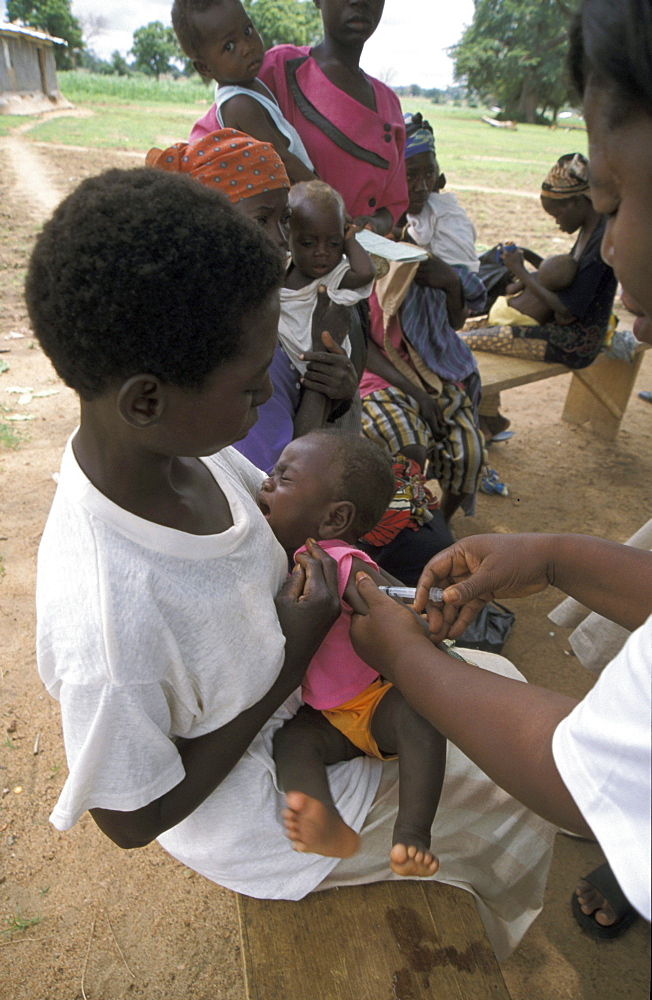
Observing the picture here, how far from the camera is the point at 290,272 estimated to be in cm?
245

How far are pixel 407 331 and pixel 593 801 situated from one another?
9.25ft

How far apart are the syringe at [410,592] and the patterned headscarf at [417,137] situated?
2903 millimetres

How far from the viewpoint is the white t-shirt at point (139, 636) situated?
3.37ft

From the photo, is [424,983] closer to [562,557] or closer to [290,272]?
[562,557]

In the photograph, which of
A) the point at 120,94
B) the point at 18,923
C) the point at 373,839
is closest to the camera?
the point at 373,839

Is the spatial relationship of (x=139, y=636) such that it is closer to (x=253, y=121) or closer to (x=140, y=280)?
(x=140, y=280)

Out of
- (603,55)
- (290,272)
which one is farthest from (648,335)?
(290,272)

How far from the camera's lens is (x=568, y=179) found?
14.1ft

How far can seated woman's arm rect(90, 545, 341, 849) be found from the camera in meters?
1.17

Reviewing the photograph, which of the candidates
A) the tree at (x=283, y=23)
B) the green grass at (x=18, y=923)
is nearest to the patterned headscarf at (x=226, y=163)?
the green grass at (x=18, y=923)

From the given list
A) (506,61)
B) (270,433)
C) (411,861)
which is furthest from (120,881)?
(506,61)

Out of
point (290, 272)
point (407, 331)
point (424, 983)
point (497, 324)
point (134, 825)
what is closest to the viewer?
point (134, 825)

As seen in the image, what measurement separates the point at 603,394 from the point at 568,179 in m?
1.75

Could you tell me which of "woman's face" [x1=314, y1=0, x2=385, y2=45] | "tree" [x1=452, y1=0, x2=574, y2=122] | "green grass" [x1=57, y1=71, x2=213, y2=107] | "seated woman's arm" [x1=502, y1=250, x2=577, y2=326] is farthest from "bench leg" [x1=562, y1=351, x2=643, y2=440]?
"tree" [x1=452, y1=0, x2=574, y2=122]
